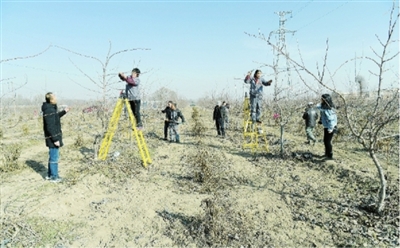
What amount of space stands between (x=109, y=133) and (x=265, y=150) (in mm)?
4665

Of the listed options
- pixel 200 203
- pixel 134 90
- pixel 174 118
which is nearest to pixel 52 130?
pixel 134 90

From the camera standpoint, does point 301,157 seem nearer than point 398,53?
No

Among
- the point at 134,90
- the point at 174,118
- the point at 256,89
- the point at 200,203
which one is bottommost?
the point at 200,203

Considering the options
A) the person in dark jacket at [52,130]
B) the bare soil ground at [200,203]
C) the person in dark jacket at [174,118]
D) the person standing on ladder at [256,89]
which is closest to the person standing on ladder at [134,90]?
the bare soil ground at [200,203]

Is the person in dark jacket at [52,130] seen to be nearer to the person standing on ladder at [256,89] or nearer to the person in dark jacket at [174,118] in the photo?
the person in dark jacket at [174,118]

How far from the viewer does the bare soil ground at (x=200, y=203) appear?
3.52 m

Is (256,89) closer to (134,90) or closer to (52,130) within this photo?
(134,90)

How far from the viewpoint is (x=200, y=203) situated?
15.1ft

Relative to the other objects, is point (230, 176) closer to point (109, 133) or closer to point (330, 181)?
point (330, 181)

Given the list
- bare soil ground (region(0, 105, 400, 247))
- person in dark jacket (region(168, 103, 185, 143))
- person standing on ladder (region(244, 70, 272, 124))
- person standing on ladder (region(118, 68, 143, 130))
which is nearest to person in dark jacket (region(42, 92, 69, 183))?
bare soil ground (region(0, 105, 400, 247))

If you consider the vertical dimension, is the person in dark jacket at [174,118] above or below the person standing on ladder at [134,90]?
below

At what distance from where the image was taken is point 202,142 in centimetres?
1013

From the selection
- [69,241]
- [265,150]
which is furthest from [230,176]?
[69,241]

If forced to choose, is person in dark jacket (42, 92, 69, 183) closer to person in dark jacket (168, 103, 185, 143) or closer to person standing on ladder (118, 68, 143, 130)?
person standing on ladder (118, 68, 143, 130)
